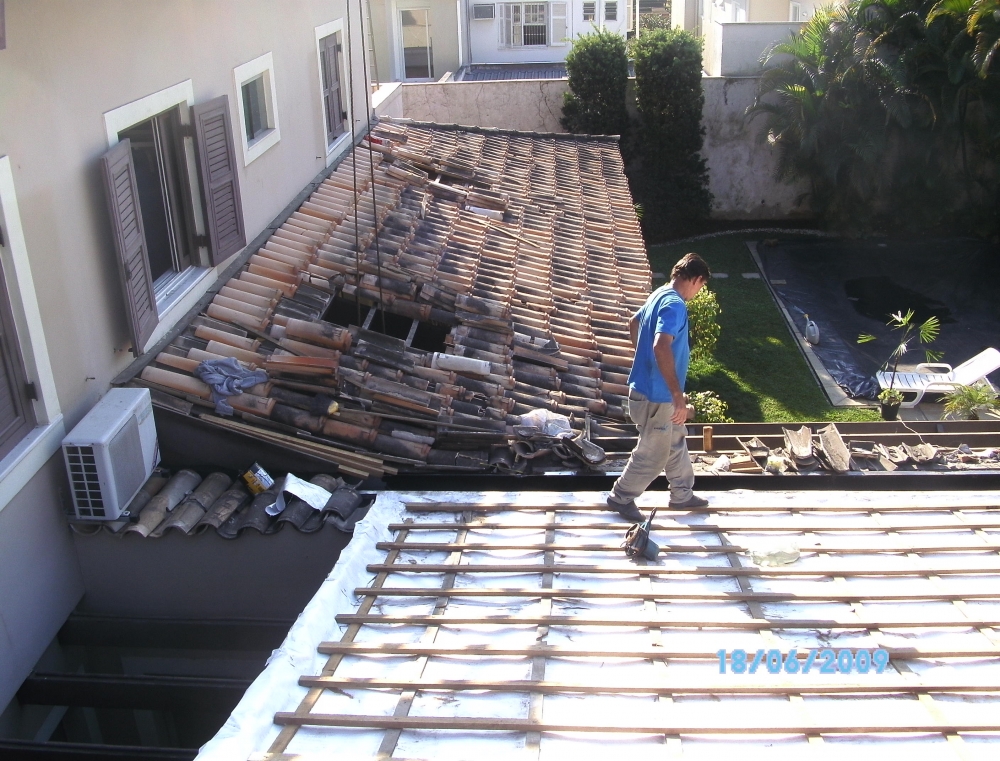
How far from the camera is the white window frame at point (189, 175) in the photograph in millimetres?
6543

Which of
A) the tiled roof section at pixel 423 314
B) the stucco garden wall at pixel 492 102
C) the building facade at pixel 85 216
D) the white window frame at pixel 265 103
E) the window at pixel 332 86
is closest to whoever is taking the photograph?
the building facade at pixel 85 216

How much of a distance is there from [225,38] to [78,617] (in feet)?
18.3

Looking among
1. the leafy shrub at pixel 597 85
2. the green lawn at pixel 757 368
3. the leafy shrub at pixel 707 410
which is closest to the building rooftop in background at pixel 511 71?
the leafy shrub at pixel 597 85

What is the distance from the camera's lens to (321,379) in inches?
273

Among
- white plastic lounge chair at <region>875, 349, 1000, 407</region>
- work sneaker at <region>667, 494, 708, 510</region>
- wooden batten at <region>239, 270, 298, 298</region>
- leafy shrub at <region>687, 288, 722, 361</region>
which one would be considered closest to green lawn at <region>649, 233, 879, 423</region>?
leafy shrub at <region>687, 288, 722, 361</region>

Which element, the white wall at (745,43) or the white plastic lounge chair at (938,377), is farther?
the white wall at (745,43)

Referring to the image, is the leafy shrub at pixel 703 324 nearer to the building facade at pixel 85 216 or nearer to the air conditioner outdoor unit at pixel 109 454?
the building facade at pixel 85 216

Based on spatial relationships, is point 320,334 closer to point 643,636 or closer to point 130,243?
point 130,243

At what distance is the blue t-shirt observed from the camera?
541cm

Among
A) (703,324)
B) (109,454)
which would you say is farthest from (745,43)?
(109,454)

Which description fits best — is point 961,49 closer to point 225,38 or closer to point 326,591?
point 225,38

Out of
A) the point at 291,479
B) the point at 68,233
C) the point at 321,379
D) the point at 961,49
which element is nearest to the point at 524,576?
the point at 291,479

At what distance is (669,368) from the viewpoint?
214 inches

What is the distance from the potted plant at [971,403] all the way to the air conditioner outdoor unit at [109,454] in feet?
36.0
